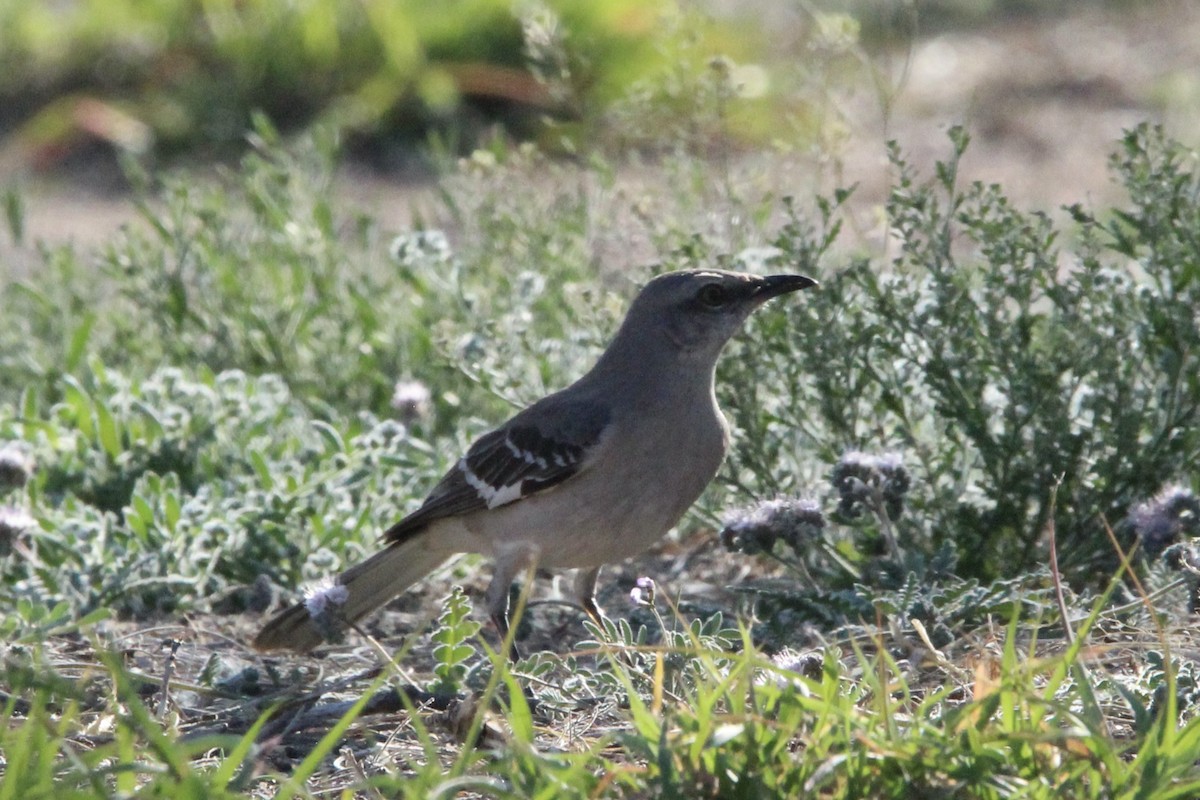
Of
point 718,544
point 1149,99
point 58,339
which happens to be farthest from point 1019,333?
point 1149,99

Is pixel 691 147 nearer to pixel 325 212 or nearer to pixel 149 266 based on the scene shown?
pixel 325 212

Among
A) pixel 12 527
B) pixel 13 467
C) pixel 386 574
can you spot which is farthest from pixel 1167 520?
pixel 13 467

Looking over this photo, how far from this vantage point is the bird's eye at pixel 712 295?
16.3ft

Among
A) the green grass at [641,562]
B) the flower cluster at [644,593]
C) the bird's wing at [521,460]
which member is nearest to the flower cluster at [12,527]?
the green grass at [641,562]

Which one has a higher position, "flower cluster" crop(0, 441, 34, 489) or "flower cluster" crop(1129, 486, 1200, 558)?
"flower cluster" crop(1129, 486, 1200, 558)

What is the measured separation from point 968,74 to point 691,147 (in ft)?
14.6

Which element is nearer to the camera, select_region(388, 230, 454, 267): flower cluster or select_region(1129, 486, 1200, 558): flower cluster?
select_region(1129, 486, 1200, 558): flower cluster

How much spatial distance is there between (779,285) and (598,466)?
75 centimetres

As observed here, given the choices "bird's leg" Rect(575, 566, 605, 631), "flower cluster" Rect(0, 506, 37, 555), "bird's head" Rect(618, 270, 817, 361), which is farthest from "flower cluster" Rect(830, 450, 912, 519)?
"flower cluster" Rect(0, 506, 37, 555)

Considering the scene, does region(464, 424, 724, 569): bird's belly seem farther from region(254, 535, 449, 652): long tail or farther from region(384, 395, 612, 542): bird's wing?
region(254, 535, 449, 652): long tail

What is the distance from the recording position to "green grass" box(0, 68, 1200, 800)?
3.32m

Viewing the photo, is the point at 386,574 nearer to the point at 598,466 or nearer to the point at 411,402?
the point at 598,466

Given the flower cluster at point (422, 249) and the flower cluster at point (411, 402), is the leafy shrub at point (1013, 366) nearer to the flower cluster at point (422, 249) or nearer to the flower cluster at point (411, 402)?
the flower cluster at point (411, 402)

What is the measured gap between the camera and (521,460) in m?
5.07
